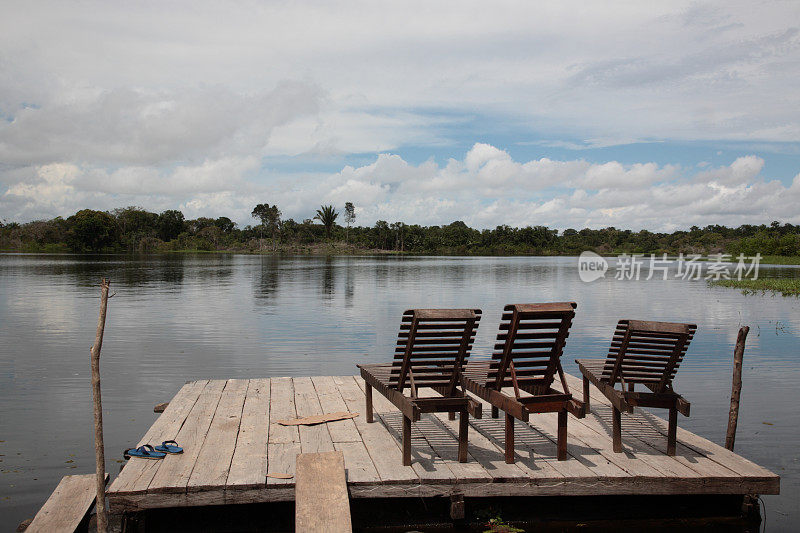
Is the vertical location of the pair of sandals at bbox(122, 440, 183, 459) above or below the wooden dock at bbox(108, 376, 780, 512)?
above

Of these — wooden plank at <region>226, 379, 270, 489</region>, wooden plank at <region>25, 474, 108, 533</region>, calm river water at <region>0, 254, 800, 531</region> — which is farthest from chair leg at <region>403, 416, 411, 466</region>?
calm river water at <region>0, 254, 800, 531</region>

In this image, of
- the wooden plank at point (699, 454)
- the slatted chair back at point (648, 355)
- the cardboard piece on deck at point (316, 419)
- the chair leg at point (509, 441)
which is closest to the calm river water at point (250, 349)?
the wooden plank at point (699, 454)

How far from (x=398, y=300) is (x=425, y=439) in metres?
21.2

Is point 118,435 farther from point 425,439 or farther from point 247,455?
point 425,439

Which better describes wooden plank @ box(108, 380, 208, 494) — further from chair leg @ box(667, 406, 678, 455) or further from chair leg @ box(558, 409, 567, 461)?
chair leg @ box(667, 406, 678, 455)

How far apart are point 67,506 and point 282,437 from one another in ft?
6.32

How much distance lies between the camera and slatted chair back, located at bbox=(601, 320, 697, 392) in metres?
5.87

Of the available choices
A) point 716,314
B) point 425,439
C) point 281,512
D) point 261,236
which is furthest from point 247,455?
point 261,236

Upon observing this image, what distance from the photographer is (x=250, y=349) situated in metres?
15.1

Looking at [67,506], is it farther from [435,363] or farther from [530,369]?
[530,369]

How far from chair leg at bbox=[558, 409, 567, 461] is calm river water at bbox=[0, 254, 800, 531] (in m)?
2.20

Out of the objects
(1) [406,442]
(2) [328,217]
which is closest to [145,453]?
(1) [406,442]

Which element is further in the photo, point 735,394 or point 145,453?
point 735,394

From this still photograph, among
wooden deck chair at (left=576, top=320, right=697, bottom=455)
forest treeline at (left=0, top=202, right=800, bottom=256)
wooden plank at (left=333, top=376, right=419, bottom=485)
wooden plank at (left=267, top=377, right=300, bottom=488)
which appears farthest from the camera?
forest treeline at (left=0, top=202, right=800, bottom=256)
